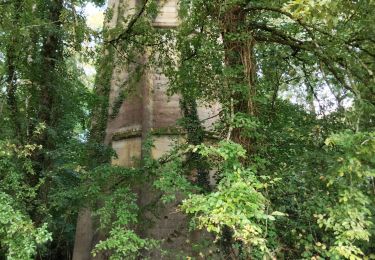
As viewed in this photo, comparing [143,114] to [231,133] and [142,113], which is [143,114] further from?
[231,133]

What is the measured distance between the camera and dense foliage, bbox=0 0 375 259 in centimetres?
377

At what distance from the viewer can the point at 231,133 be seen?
5.13 m

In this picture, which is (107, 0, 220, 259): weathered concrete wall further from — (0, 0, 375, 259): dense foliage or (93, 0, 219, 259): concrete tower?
(0, 0, 375, 259): dense foliage

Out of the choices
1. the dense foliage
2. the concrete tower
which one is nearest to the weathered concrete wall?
the concrete tower

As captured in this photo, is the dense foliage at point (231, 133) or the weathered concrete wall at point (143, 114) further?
the weathered concrete wall at point (143, 114)

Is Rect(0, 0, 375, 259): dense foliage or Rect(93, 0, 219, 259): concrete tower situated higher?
Rect(93, 0, 219, 259): concrete tower

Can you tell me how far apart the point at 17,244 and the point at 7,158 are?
4.28 ft

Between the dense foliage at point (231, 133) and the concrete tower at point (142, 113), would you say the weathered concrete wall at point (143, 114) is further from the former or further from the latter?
the dense foliage at point (231, 133)

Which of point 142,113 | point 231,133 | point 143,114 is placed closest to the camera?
point 231,133

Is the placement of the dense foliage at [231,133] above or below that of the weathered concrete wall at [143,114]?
below

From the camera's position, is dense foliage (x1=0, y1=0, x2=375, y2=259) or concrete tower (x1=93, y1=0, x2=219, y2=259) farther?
concrete tower (x1=93, y1=0, x2=219, y2=259)

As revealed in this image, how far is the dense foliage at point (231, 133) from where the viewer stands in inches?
148

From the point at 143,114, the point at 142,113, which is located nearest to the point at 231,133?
the point at 143,114

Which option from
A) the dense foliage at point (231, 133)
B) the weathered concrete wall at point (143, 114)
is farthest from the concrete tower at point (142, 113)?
the dense foliage at point (231, 133)
